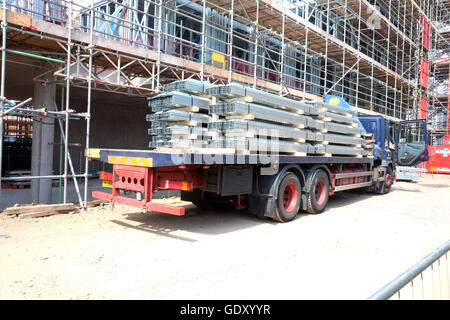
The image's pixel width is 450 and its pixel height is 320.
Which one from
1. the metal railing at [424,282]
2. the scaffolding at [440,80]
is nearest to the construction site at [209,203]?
the metal railing at [424,282]

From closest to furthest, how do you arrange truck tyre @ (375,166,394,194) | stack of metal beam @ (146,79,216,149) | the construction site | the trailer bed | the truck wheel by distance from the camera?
the construction site < the trailer bed < stack of metal beam @ (146,79,216,149) < the truck wheel < truck tyre @ (375,166,394,194)

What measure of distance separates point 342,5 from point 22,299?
18.2 meters

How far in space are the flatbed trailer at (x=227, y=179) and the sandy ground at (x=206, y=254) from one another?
423mm

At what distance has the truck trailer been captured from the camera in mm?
5504

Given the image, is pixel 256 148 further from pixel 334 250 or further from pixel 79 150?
pixel 79 150

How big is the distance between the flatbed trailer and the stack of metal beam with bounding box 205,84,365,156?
10.4 inches

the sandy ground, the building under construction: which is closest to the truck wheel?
the sandy ground

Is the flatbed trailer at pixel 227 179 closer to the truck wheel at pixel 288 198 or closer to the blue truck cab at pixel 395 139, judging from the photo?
the truck wheel at pixel 288 198

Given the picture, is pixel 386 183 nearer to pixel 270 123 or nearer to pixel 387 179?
pixel 387 179

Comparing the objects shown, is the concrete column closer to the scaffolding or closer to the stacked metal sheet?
the stacked metal sheet

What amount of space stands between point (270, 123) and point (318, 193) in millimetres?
2605

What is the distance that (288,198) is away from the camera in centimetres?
748

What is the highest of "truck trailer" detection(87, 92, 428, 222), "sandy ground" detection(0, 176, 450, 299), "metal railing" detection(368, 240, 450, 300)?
"truck trailer" detection(87, 92, 428, 222)
